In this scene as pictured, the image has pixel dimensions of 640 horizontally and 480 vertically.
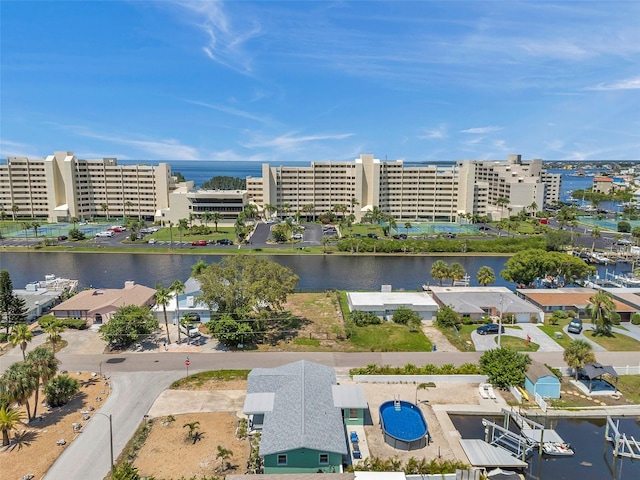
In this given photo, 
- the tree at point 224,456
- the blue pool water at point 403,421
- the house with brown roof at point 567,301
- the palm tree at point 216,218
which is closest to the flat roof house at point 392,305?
the house with brown roof at point 567,301

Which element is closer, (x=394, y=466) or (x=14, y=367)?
(x=394, y=466)

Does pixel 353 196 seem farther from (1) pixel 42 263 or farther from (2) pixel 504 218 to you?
(1) pixel 42 263

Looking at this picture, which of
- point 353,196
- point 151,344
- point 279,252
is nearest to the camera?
point 151,344

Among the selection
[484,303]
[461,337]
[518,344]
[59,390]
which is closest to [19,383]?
[59,390]

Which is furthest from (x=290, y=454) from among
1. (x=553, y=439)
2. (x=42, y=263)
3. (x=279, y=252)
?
(x=42, y=263)

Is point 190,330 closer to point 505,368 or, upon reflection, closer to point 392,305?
point 392,305

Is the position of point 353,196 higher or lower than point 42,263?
higher
